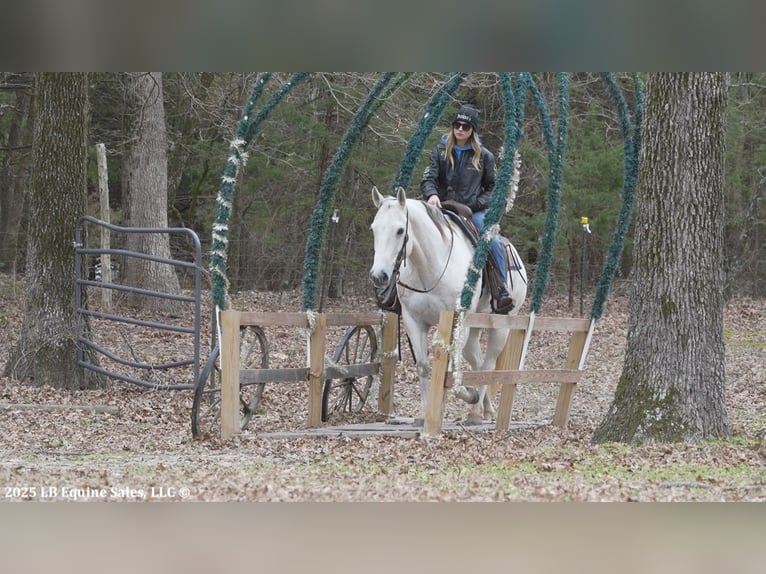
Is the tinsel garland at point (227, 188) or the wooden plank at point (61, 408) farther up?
the tinsel garland at point (227, 188)

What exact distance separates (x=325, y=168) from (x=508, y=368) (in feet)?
30.9

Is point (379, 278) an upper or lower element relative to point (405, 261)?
lower

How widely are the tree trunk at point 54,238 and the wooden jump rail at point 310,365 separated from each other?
295 cm

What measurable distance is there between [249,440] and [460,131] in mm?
3090

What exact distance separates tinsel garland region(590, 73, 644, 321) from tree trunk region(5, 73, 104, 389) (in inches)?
200

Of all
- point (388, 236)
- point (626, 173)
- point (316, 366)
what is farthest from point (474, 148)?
point (316, 366)

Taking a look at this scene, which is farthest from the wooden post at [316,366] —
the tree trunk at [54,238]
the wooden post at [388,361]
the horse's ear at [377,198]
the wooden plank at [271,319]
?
the tree trunk at [54,238]

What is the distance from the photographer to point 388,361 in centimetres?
909

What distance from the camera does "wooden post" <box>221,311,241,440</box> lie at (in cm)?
765

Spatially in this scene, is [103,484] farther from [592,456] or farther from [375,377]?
[375,377]

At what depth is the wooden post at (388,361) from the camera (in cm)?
899

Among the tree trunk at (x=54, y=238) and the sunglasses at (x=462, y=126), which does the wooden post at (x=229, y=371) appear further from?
the tree trunk at (x=54, y=238)

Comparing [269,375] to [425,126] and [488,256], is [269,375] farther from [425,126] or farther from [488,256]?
[425,126]
